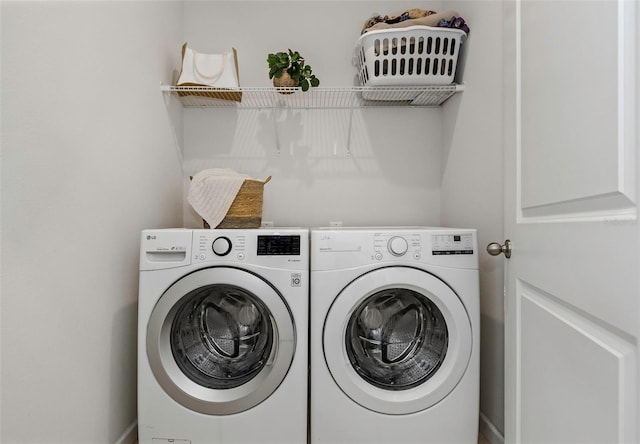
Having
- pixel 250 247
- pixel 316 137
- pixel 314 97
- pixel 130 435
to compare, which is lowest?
pixel 130 435

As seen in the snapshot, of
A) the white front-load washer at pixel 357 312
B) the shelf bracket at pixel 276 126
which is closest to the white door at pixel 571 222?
the white front-load washer at pixel 357 312

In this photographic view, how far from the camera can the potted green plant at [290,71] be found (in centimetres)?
185

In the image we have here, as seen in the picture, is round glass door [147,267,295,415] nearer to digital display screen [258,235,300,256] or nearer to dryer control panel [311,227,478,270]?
digital display screen [258,235,300,256]

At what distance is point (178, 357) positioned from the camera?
4.79 ft

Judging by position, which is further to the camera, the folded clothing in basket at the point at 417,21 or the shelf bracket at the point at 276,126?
the shelf bracket at the point at 276,126

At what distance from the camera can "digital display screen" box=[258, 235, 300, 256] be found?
1.43 m

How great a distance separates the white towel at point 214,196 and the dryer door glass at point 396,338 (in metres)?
0.66

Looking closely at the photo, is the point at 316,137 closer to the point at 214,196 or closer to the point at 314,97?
the point at 314,97

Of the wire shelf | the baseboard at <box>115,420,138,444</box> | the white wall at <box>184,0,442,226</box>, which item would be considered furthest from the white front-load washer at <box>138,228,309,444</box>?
the wire shelf

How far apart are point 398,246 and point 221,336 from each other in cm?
77

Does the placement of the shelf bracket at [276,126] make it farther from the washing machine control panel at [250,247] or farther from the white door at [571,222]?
the white door at [571,222]

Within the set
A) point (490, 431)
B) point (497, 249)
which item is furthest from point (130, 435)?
point (497, 249)

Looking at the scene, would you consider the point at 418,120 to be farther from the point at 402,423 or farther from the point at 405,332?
the point at 402,423

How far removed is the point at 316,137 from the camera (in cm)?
216
